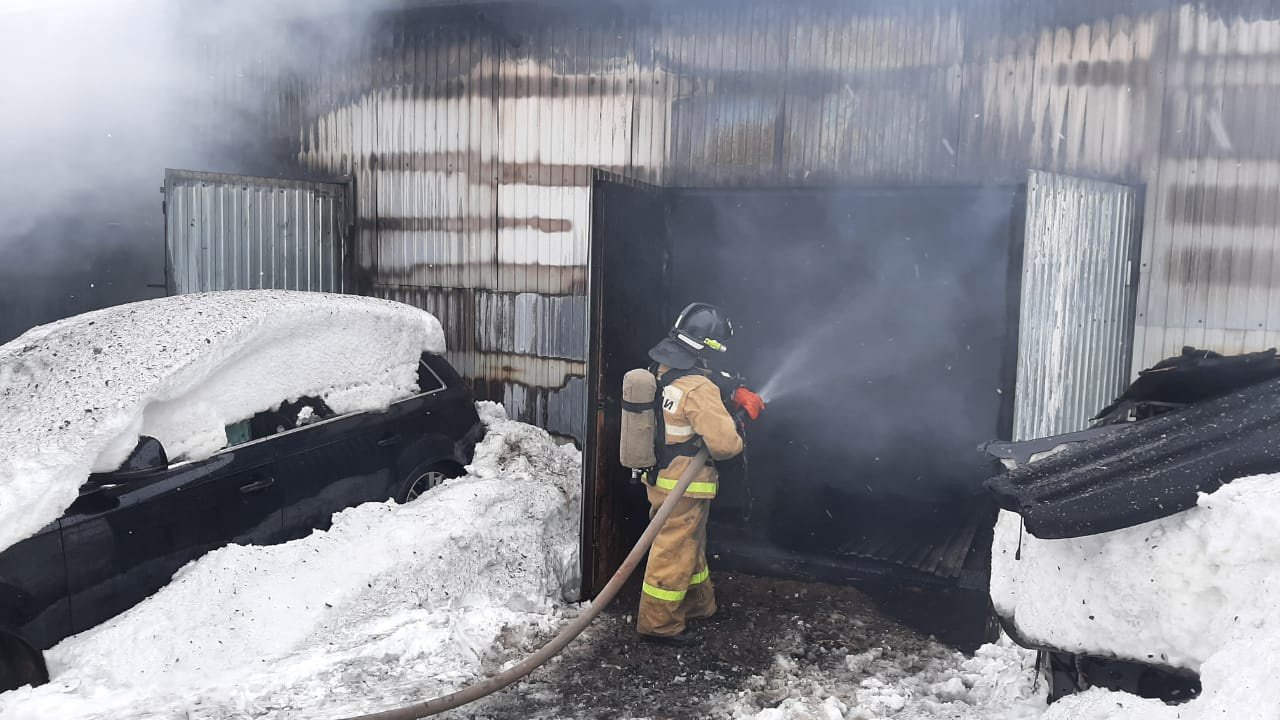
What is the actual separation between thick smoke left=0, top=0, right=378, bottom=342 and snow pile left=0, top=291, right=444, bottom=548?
3.83 meters

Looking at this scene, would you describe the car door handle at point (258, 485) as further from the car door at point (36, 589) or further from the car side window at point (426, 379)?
the car side window at point (426, 379)

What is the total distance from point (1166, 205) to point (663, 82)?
3.85 metres

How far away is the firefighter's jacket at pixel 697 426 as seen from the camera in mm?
5566

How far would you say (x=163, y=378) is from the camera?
479 centimetres

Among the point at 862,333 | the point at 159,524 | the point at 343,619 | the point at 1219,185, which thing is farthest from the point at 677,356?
the point at 862,333

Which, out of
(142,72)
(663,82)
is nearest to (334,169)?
(142,72)

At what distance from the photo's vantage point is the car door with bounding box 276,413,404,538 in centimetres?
548

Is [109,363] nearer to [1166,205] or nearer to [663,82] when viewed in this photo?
[663,82]

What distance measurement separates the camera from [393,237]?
28.3ft

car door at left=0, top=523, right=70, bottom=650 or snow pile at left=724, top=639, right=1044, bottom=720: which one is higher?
car door at left=0, top=523, right=70, bottom=650

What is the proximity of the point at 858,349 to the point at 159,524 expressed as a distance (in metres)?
7.15

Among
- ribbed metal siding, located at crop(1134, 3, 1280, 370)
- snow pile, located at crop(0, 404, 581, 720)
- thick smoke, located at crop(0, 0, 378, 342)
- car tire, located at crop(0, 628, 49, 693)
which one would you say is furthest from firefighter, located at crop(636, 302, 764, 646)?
thick smoke, located at crop(0, 0, 378, 342)

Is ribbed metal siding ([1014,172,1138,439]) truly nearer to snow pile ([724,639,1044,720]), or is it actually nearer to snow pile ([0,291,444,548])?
snow pile ([724,639,1044,720])

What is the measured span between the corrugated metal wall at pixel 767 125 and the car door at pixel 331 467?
2206 millimetres
